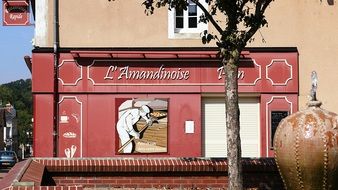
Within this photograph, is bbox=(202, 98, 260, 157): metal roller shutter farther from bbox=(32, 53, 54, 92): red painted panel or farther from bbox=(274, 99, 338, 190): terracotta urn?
bbox=(274, 99, 338, 190): terracotta urn

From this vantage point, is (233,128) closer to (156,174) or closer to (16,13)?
(156,174)

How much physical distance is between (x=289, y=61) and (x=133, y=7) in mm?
5481

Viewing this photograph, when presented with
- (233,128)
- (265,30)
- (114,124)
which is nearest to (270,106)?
(265,30)

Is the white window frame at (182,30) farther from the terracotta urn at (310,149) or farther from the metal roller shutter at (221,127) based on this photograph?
the terracotta urn at (310,149)

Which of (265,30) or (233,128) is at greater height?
(265,30)

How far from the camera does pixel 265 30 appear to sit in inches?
868

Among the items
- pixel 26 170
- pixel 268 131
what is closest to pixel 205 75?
pixel 268 131

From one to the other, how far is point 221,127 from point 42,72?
6157 millimetres

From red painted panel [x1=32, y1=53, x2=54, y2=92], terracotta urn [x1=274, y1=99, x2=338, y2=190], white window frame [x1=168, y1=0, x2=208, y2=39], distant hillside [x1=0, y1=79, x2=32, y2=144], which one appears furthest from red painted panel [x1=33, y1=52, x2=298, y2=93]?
distant hillside [x1=0, y1=79, x2=32, y2=144]

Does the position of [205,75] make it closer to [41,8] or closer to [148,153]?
A: [148,153]

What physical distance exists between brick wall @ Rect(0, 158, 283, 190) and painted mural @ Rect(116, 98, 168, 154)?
10.0 meters

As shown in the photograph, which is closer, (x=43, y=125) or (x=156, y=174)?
(x=156, y=174)

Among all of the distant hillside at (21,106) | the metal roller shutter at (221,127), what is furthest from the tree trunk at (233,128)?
the distant hillside at (21,106)

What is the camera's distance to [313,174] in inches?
356
